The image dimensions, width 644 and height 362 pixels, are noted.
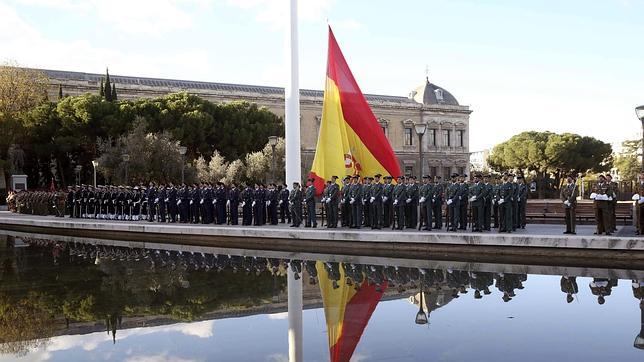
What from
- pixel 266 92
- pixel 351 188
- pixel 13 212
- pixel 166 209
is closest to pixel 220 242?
pixel 351 188

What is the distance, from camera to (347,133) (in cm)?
2225

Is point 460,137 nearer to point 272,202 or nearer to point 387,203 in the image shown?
point 272,202

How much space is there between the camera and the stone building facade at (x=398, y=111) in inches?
2254

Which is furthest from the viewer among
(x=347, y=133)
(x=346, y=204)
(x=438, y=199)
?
(x=347, y=133)

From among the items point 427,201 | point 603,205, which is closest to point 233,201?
point 427,201

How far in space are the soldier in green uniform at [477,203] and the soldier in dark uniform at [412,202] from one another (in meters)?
1.59

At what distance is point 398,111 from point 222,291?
63.4 m

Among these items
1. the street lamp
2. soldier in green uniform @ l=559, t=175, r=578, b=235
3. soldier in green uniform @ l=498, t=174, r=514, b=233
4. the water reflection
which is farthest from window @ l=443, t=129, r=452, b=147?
the street lamp

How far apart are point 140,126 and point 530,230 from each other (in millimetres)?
25908

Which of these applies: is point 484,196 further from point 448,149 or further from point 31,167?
point 448,149

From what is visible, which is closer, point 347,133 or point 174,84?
point 347,133

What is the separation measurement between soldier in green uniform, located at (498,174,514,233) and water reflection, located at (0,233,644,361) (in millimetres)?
2904

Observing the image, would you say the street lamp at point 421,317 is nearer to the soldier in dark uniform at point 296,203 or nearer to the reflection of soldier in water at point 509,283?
the reflection of soldier in water at point 509,283

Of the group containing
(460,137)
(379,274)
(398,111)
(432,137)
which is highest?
(398,111)
